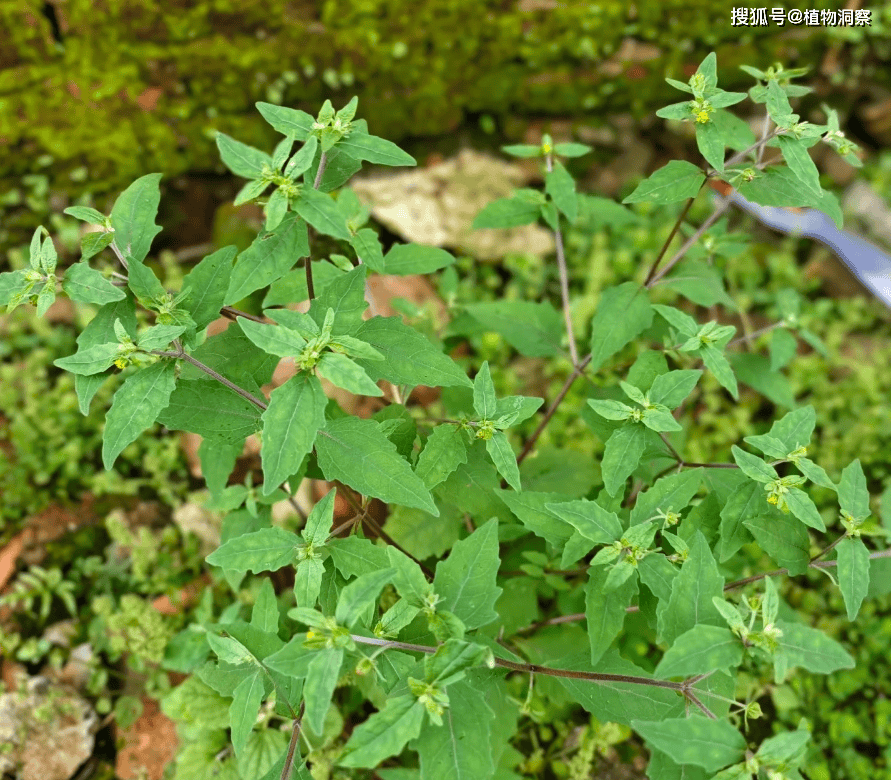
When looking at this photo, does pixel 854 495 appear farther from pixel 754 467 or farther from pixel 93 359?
pixel 93 359

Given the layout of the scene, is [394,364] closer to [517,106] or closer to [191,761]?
[191,761]

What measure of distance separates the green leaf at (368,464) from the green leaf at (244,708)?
2.20 ft

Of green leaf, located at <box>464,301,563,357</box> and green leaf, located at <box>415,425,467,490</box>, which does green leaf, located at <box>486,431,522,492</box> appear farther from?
green leaf, located at <box>464,301,563,357</box>

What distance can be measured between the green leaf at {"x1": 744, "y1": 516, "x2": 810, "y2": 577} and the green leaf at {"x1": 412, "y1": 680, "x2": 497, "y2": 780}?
1020mm

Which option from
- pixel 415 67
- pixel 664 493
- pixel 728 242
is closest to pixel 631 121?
pixel 415 67

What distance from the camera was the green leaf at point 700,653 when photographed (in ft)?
5.49

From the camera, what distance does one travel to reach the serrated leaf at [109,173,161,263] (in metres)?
2.11

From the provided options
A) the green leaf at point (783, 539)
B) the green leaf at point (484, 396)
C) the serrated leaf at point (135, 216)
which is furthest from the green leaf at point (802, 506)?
the serrated leaf at point (135, 216)

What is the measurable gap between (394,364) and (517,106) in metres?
3.79

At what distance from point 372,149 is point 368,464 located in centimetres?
96

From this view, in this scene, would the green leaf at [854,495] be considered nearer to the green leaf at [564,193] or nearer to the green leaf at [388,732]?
the green leaf at [564,193]

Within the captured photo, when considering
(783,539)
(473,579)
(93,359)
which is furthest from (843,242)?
(93,359)

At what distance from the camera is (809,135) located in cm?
218

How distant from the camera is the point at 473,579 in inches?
75.4
